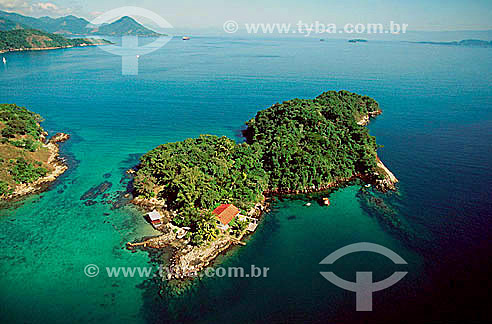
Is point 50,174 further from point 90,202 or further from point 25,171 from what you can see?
point 90,202

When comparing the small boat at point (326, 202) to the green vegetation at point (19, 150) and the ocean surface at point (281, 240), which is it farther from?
the green vegetation at point (19, 150)

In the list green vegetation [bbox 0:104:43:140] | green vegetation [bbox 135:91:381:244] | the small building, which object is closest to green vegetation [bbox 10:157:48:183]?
green vegetation [bbox 0:104:43:140]

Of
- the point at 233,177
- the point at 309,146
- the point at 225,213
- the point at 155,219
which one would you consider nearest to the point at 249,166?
the point at 233,177

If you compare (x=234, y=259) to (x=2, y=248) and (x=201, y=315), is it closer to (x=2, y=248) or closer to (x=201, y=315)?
(x=201, y=315)

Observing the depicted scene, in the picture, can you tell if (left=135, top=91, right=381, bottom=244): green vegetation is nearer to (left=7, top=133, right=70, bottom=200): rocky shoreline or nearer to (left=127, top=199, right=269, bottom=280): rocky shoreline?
(left=127, top=199, right=269, bottom=280): rocky shoreline

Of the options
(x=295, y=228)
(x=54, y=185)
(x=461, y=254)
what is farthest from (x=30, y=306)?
(x=461, y=254)

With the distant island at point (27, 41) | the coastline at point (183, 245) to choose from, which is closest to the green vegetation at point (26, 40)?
the distant island at point (27, 41)
